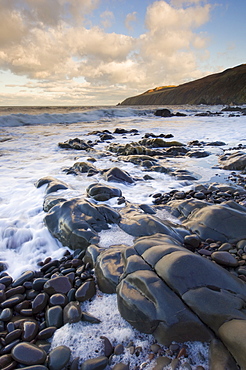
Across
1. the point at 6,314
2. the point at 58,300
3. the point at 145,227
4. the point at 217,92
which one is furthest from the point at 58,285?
the point at 217,92

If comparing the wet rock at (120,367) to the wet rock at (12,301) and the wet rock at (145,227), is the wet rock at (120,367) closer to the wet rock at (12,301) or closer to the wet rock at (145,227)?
the wet rock at (12,301)

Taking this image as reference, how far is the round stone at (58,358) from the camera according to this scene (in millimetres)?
1727

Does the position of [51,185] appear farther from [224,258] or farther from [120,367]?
[120,367]

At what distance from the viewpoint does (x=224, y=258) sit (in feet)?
9.24

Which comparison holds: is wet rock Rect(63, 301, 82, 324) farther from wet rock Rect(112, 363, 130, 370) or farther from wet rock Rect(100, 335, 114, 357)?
wet rock Rect(112, 363, 130, 370)

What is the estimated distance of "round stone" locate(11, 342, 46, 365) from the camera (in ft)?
5.66

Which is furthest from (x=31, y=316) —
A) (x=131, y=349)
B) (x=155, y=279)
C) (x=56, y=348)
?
(x=155, y=279)

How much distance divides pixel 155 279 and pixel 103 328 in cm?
65

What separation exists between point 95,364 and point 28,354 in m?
0.54

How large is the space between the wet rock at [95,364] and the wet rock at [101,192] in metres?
3.37

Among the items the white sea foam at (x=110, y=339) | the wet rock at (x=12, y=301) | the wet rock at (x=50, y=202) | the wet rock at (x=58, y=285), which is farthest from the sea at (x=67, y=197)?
the wet rock at (x=12, y=301)

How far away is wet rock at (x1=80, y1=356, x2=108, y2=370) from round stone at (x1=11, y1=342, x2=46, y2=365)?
333mm

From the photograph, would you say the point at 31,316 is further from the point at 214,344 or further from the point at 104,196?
the point at 104,196

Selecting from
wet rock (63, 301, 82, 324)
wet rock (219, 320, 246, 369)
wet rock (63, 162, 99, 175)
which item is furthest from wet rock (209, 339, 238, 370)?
wet rock (63, 162, 99, 175)
